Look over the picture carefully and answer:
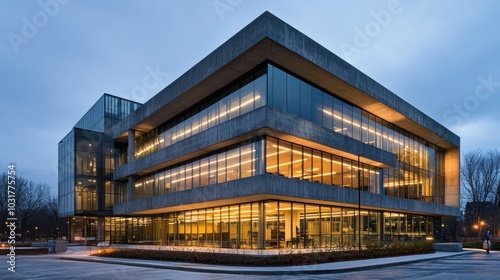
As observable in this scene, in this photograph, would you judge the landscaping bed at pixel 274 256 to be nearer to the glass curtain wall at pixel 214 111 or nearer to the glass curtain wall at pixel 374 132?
the glass curtain wall at pixel 374 132

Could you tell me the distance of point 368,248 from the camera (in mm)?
32156

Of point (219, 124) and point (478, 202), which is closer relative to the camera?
point (219, 124)

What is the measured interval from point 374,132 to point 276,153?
664 inches

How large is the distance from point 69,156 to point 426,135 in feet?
160

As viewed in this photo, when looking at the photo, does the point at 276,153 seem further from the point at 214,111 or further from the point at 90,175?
the point at 90,175

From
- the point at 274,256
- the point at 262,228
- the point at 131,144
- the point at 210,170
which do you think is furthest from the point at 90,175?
the point at 274,256

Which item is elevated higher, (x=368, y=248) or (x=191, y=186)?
(x=191, y=186)

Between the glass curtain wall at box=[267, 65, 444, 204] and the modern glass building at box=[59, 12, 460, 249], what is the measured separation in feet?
0.43

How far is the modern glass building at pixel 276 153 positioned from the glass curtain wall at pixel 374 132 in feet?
0.43

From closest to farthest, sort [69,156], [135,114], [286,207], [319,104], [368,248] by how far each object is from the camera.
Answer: [368,248] → [286,207] → [319,104] → [135,114] → [69,156]

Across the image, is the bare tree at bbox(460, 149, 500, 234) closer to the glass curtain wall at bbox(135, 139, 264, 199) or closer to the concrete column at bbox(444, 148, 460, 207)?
the concrete column at bbox(444, 148, 460, 207)

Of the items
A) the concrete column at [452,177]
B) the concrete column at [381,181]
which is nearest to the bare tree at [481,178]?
the concrete column at [452,177]

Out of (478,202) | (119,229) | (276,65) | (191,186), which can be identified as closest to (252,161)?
(276,65)

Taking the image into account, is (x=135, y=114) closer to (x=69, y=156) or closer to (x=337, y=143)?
(x=69, y=156)
